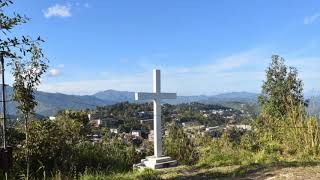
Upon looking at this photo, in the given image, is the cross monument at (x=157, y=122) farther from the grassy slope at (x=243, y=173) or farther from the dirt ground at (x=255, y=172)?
the dirt ground at (x=255, y=172)

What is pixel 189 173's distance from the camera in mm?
9031

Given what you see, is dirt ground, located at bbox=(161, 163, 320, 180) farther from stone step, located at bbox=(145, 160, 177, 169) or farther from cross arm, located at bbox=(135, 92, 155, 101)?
cross arm, located at bbox=(135, 92, 155, 101)

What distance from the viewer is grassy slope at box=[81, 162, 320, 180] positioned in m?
7.71

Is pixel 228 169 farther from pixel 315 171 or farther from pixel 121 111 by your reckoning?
pixel 121 111

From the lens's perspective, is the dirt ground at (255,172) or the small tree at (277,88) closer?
the dirt ground at (255,172)

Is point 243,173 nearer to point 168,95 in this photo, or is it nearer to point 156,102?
point 156,102

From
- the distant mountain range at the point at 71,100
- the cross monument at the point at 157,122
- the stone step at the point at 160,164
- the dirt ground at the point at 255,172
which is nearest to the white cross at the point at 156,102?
the cross monument at the point at 157,122

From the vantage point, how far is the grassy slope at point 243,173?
25.3 feet

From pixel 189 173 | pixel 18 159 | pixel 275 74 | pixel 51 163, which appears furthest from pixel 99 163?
pixel 275 74

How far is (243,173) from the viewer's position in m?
8.27

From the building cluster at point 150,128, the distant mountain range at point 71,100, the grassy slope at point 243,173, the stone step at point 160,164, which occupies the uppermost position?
the distant mountain range at point 71,100

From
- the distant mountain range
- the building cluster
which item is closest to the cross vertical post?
the distant mountain range

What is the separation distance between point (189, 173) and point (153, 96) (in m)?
3.05

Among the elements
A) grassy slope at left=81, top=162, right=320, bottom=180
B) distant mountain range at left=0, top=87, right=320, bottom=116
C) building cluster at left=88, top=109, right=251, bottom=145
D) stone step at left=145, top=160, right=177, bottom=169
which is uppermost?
distant mountain range at left=0, top=87, right=320, bottom=116
